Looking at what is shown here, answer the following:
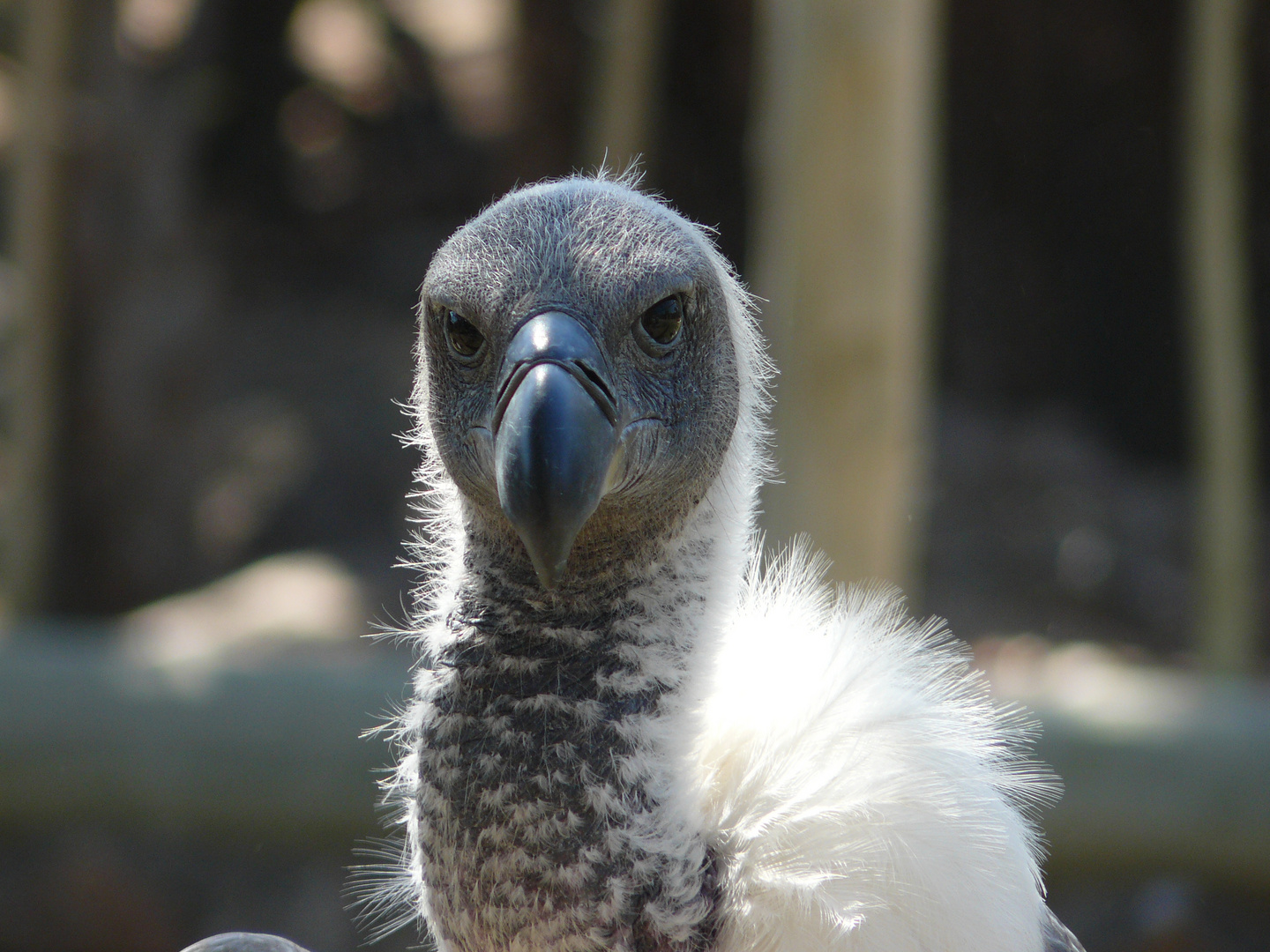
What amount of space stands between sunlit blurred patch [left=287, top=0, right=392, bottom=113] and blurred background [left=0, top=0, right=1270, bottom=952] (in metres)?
0.02

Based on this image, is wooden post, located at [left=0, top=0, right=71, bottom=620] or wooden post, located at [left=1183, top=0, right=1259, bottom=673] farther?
wooden post, located at [left=0, top=0, right=71, bottom=620]

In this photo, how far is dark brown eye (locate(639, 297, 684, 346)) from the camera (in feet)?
6.25

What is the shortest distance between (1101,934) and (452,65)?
7.56m

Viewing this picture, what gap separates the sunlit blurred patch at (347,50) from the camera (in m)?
9.48

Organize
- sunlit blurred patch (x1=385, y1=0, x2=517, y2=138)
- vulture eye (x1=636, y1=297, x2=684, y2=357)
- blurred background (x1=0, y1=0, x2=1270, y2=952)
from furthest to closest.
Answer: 1. sunlit blurred patch (x1=385, y1=0, x2=517, y2=138)
2. blurred background (x1=0, y1=0, x2=1270, y2=952)
3. vulture eye (x1=636, y1=297, x2=684, y2=357)

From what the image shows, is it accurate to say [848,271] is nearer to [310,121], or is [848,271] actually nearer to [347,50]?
[310,121]

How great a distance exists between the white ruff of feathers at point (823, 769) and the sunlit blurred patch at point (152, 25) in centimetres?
535

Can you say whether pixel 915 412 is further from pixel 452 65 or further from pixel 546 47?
pixel 452 65

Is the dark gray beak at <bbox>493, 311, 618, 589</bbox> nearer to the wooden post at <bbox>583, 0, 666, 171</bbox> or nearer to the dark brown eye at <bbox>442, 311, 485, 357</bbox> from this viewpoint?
the dark brown eye at <bbox>442, 311, 485, 357</bbox>

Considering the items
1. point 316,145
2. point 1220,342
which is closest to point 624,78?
point 1220,342

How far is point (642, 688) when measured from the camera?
1805 millimetres

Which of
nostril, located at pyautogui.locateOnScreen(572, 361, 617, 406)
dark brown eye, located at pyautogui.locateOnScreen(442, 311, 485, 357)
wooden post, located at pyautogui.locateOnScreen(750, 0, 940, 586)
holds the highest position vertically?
wooden post, located at pyautogui.locateOnScreen(750, 0, 940, 586)

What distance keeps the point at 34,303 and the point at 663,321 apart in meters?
5.15

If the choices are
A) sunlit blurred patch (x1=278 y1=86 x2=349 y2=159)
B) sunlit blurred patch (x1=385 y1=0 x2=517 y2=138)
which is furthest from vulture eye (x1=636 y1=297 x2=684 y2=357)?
sunlit blurred patch (x1=278 y1=86 x2=349 y2=159)
